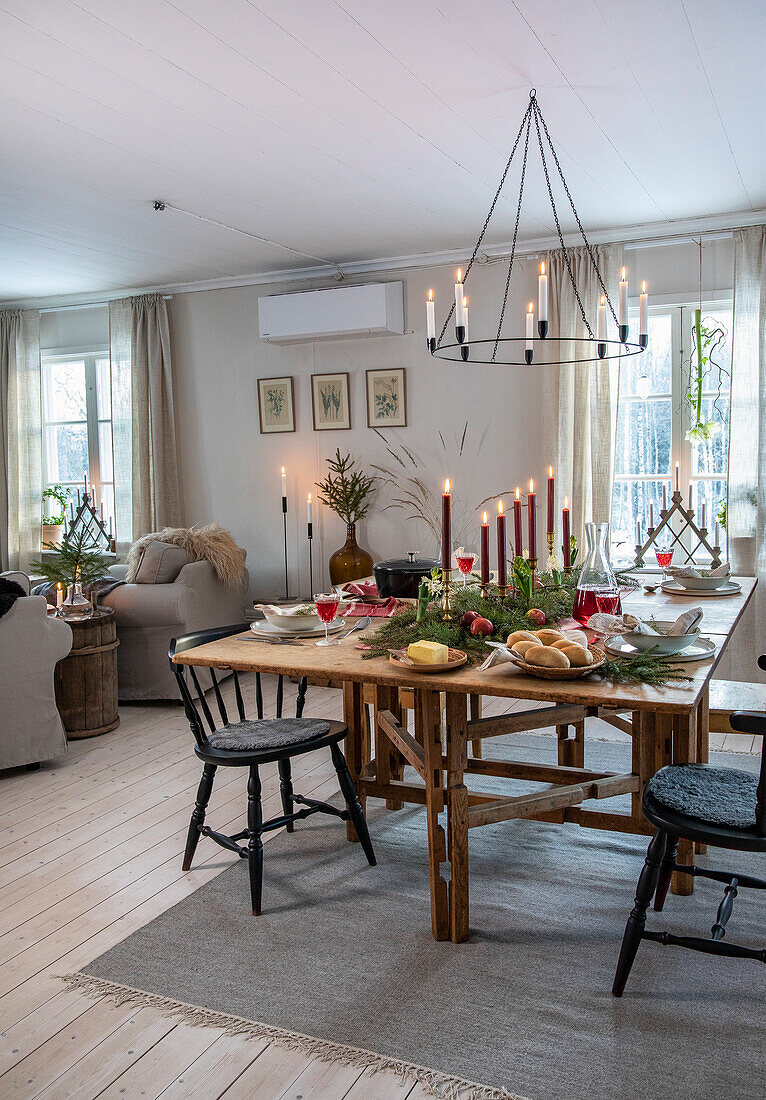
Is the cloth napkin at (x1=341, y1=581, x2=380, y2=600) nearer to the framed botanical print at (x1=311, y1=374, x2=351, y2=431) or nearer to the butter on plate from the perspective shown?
the butter on plate

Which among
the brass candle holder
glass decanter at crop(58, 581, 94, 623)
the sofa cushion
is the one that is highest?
the brass candle holder

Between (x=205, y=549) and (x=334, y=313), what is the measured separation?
166 cm

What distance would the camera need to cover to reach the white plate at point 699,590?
308 centimetres

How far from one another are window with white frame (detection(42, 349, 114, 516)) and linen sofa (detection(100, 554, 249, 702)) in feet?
6.89

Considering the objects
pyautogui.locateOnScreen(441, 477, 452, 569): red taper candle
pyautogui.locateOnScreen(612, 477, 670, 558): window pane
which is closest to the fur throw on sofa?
pyautogui.locateOnScreen(612, 477, 670, 558): window pane

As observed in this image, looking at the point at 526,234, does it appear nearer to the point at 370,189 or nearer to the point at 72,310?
the point at 370,189

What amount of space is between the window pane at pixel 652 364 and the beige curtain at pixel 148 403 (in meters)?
3.11

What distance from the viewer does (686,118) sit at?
3365 millimetres

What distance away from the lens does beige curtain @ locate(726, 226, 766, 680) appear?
4590mm

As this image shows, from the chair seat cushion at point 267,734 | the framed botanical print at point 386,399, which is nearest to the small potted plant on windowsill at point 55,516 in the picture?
the framed botanical print at point 386,399

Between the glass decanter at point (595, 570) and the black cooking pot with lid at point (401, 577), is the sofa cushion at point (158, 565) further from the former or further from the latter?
the glass decanter at point (595, 570)

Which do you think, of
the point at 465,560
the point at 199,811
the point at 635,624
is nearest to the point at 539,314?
the point at 465,560

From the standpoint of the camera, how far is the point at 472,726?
2533 mm

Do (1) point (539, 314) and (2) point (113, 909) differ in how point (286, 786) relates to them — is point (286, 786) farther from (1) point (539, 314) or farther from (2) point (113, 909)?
(1) point (539, 314)
